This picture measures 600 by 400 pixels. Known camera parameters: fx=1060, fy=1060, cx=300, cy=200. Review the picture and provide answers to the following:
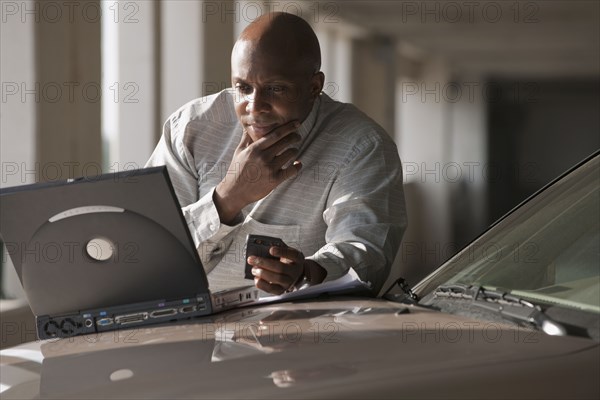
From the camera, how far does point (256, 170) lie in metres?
2.44

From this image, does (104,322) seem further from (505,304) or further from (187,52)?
(187,52)

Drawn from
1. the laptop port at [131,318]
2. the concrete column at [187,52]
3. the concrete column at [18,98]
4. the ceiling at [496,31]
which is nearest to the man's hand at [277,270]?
the laptop port at [131,318]

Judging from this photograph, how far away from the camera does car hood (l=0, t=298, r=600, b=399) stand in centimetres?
131

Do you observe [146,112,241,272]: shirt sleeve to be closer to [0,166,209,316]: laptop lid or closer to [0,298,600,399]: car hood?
[0,166,209,316]: laptop lid

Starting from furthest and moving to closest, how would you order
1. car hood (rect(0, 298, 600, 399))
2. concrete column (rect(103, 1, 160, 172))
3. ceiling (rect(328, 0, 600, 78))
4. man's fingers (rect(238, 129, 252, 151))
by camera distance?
ceiling (rect(328, 0, 600, 78)) → concrete column (rect(103, 1, 160, 172)) → man's fingers (rect(238, 129, 252, 151)) → car hood (rect(0, 298, 600, 399))

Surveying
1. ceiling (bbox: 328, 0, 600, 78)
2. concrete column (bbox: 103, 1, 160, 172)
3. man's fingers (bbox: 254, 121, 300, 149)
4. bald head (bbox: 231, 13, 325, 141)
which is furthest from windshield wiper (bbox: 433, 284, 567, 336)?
ceiling (bbox: 328, 0, 600, 78)

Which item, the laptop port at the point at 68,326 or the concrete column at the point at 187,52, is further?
the concrete column at the point at 187,52

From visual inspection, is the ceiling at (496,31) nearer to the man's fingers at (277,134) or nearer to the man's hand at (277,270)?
the man's fingers at (277,134)

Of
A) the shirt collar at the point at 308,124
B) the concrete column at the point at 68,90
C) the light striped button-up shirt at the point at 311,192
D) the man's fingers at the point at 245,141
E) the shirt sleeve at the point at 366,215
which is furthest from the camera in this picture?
the concrete column at the point at 68,90

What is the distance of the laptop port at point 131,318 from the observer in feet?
6.17

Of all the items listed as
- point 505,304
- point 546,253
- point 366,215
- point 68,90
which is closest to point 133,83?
point 68,90

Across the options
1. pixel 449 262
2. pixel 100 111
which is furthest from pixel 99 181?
pixel 100 111

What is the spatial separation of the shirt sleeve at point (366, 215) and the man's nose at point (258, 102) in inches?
9.5

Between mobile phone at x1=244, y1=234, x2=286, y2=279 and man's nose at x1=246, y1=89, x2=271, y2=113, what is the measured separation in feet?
1.78
